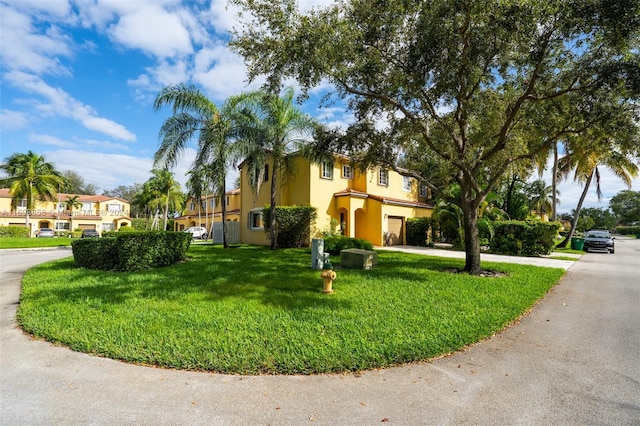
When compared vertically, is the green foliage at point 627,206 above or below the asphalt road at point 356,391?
above

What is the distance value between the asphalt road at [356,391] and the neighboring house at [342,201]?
49.0ft

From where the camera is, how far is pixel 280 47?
28.3 ft

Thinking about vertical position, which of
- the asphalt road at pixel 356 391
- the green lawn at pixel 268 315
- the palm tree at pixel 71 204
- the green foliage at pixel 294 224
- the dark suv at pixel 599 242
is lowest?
the asphalt road at pixel 356 391

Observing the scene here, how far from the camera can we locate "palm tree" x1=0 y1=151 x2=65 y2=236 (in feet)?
104

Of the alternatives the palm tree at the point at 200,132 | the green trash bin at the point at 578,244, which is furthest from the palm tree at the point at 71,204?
the green trash bin at the point at 578,244

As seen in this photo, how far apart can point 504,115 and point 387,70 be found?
15.1ft

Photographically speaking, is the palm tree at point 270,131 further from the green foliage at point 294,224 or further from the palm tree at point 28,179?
the palm tree at point 28,179

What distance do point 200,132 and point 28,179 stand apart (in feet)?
90.6

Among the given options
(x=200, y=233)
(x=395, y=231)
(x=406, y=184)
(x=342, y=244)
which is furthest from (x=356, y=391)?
(x=200, y=233)

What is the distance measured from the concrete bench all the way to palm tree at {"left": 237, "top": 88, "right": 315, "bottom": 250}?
22.7 ft

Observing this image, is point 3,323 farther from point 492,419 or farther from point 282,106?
point 282,106

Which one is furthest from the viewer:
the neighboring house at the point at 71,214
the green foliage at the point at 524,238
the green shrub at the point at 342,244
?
the neighboring house at the point at 71,214

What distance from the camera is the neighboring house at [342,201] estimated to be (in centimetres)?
2003

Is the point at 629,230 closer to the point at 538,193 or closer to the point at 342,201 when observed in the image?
the point at 538,193
